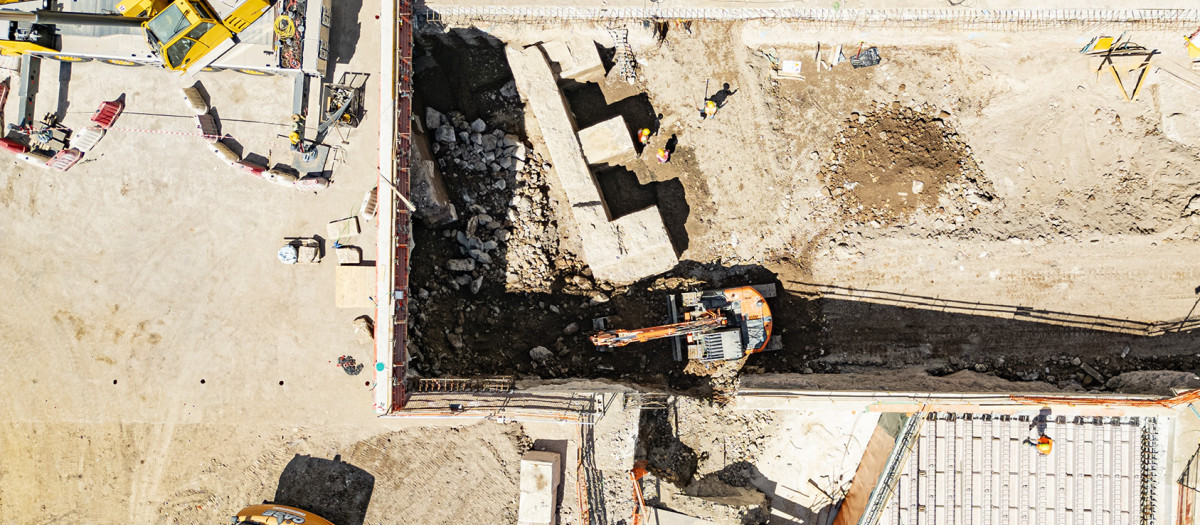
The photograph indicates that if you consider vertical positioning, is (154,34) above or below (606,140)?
above

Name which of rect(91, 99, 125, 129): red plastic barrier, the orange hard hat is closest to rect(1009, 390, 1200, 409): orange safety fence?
the orange hard hat

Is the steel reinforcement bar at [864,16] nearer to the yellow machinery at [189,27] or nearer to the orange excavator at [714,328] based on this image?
the yellow machinery at [189,27]

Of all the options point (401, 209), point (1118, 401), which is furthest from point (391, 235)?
point (1118, 401)

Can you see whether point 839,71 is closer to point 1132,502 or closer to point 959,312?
point 959,312

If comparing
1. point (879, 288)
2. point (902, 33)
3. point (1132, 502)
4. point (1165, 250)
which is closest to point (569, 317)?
point (879, 288)

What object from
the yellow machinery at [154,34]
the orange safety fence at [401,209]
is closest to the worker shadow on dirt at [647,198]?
the orange safety fence at [401,209]

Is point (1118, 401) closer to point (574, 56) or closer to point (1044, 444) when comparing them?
point (1044, 444)
